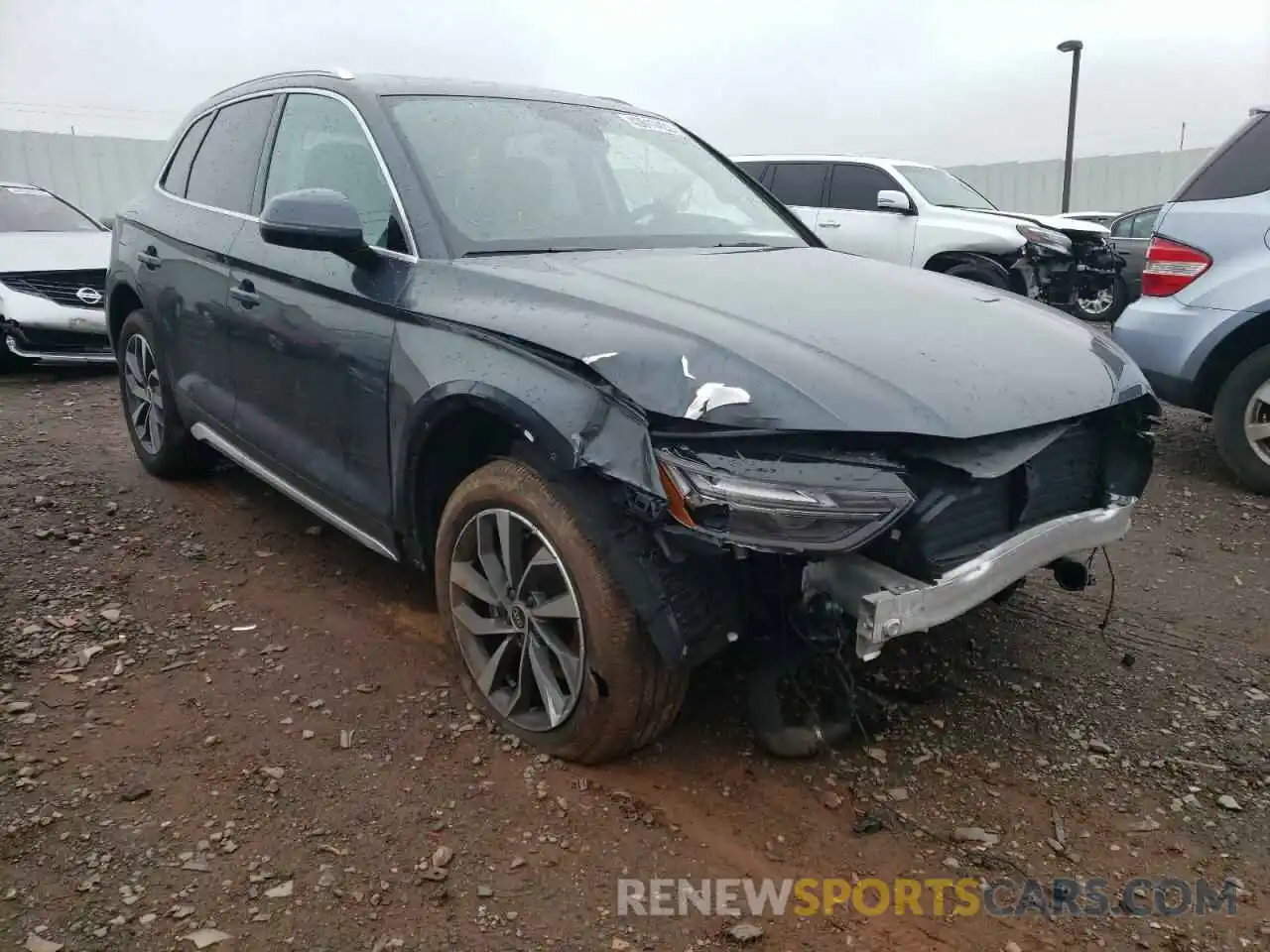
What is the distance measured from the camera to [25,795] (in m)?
2.51

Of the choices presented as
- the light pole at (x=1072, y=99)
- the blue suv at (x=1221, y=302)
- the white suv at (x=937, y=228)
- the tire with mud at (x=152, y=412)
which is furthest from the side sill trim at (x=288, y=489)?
the light pole at (x=1072, y=99)

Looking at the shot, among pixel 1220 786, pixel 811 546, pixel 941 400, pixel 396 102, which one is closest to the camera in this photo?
pixel 811 546

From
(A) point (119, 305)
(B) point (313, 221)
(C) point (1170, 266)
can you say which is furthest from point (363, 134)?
(C) point (1170, 266)

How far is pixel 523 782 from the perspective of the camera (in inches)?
100

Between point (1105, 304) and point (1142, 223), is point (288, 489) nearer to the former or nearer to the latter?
point (1105, 304)

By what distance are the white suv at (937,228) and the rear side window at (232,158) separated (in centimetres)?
576

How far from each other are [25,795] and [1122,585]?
3673mm

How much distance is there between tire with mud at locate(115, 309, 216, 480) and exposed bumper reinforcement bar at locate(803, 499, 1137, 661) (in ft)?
11.1

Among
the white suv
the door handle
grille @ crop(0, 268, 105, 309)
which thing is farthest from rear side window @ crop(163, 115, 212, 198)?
the white suv

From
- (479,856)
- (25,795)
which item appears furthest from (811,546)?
(25,795)

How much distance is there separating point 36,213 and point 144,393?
219 inches

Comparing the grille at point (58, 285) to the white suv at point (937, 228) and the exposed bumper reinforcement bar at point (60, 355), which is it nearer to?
the exposed bumper reinforcement bar at point (60, 355)

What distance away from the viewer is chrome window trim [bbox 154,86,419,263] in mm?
2877

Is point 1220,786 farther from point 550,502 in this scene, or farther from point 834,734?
point 550,502
